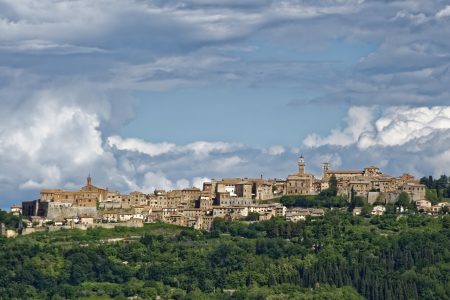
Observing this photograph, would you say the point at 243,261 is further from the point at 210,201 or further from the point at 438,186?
the point at 438,186

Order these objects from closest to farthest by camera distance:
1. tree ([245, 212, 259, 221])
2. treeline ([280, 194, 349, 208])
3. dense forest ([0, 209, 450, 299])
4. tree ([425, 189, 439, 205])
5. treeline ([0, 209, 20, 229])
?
dense forest ([0, 209, 450, 299]) → treeline ([0, 209, 20, 229]) → tree ([245, 212, 259, 221]) → treeline ([280, 194, 349, 208]) → tree ([425, 189, 439, 205])

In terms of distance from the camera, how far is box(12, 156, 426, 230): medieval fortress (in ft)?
487

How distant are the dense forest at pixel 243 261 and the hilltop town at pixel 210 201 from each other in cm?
294

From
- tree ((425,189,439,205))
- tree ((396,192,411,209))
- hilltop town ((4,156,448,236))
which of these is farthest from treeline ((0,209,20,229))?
tree ((425,189,439,205))

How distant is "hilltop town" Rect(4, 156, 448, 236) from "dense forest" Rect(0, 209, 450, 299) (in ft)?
9.65

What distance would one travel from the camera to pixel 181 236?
14212cm

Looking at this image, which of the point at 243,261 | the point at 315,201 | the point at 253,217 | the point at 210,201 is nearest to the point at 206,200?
the point at 210,201

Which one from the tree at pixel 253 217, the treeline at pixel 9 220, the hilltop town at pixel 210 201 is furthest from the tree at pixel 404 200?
the treeline at pixel 9 220

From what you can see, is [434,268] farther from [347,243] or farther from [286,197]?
[286,197]

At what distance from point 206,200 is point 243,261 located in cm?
2006

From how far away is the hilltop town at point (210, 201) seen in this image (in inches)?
5842

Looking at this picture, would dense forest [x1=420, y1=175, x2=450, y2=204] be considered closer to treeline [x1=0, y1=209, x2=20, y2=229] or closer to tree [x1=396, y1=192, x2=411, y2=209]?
tree [x1=396, y1=192, x2=411, y2=209]

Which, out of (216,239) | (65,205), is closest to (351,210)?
(216,239)

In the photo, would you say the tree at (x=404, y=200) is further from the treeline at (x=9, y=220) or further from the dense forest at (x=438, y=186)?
the treeline at (x=9, y=220)
